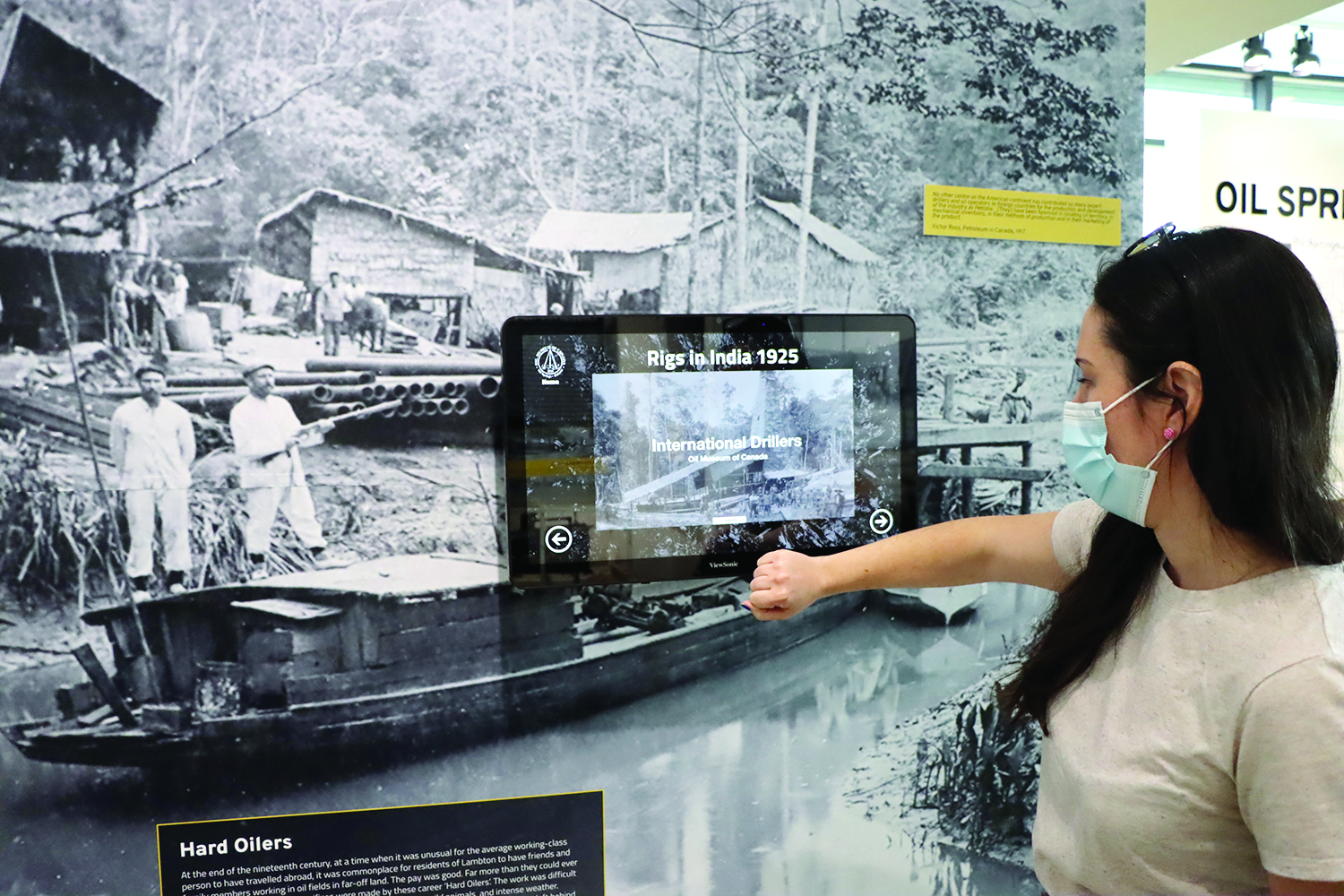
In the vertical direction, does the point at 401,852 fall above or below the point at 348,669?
below

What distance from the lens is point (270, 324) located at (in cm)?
193

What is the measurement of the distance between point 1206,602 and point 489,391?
1.41 metres

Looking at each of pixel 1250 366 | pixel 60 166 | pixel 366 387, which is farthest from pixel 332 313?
pixel 1250 366

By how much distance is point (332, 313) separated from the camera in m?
1.97

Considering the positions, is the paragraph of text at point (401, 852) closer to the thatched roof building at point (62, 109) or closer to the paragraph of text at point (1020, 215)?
the thatched roof building at point (62, 109)

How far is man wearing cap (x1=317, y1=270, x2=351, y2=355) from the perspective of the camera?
6.43 feet

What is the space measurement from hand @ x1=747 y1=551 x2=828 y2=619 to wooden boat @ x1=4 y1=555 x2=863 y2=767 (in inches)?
22.0

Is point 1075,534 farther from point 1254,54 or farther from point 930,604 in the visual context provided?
point 1254,54

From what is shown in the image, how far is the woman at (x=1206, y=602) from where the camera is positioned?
1.06 meters

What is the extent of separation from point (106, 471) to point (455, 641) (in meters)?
0.78

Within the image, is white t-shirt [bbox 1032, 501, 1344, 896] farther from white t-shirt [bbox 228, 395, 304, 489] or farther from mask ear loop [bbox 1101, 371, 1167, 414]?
white t-shirt [bbox 228, 395, 304, 489]

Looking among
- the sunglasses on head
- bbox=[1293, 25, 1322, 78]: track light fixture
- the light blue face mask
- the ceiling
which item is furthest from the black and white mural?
bbox=[1293, 25, 1322, 78]: track light fixture

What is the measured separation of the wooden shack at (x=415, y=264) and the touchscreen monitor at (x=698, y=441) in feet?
0.38

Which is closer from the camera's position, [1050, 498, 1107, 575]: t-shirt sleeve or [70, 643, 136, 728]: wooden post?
[1050, 498, 1107, 575]: t-shirt sleeve
